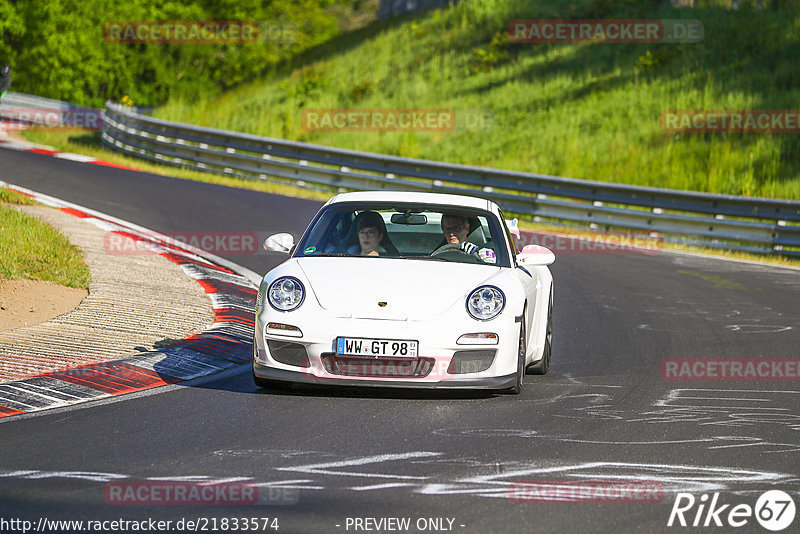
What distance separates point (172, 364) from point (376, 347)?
1.98 meters

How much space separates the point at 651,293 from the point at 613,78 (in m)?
18.3

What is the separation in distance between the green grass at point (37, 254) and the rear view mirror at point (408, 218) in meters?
3.87

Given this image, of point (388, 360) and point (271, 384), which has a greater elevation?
point (388, 360)

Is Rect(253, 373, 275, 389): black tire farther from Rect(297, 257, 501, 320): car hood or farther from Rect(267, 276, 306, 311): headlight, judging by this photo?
Rect(297, 257, 501, 320): car hood

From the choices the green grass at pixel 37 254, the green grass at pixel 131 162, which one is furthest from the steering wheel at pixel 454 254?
the green grass at pixel 131 162

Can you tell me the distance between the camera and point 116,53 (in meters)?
51.3

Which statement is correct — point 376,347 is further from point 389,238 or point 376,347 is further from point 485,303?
point 389,238

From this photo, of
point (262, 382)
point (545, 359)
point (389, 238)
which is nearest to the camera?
point (262, 382)

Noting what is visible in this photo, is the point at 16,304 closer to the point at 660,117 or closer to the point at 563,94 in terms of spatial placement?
the point at 660,117

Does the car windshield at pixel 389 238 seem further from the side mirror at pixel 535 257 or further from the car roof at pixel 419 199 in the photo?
the side mirror at pixel 535 257

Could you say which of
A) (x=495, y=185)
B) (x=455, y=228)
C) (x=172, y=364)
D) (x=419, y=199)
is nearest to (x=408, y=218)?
(x=419, y=199)

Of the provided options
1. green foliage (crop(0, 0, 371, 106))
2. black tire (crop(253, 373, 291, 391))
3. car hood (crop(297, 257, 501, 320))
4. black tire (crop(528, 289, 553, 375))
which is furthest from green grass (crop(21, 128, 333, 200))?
black tire (crop(253, 373, 291, 391))

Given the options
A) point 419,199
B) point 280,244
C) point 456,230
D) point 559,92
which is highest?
point 559,92

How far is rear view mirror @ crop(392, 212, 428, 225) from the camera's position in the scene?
8.35 m
